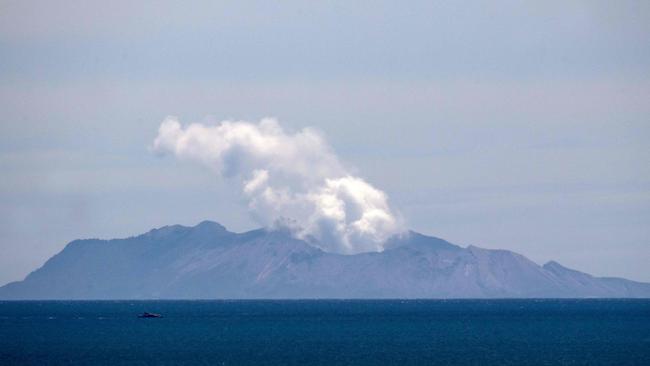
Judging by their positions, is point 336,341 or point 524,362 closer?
point 524,362

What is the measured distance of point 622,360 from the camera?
489ft

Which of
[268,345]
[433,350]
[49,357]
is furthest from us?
[268,345]

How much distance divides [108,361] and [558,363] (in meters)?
56.9

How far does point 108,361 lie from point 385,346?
149 feet

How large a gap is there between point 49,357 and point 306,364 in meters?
37.6

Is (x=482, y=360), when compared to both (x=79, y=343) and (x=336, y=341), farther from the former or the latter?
(x=79, y=343)

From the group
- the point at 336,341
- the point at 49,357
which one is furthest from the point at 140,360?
the point at 336,341

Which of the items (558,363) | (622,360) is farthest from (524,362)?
(622,360)

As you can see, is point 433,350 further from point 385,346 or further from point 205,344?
point 205,344

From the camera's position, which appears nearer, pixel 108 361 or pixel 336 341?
pixel 108 361

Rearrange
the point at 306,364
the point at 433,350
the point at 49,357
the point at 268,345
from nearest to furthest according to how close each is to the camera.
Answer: the point at 306,364
the point at 49,357
the point at 433,350
the point at 268,345

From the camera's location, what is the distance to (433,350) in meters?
167

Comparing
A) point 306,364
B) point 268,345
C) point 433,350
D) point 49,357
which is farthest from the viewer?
point 268,345

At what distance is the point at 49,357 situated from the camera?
516 feet
